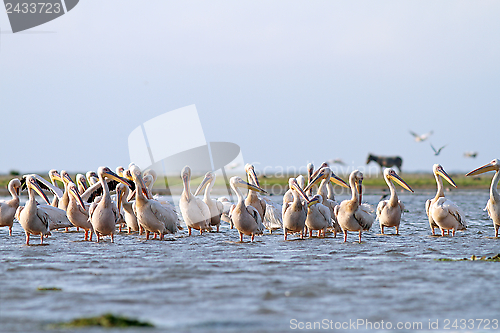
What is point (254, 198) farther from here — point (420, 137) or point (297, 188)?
point (420, 137)

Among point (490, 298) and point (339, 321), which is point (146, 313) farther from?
point (490, 298)

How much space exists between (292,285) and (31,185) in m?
6.75

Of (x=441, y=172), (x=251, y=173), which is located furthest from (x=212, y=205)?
(x=441, y=172)

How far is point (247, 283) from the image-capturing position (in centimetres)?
675

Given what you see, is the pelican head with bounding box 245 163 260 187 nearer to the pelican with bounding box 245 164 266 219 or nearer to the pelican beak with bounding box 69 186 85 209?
the pelican with bounding box 245 164 266 219

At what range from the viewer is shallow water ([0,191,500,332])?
17.3 feet

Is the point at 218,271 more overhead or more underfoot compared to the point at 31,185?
more underfoot

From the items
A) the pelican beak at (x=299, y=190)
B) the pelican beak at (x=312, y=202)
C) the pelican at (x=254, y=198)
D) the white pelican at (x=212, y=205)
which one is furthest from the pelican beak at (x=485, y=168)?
the white pelican at (x=212, y=205)

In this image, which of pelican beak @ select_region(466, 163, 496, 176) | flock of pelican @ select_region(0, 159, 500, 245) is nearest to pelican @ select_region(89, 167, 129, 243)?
flock of pelican @ select_region(0, 159, 500, 245)

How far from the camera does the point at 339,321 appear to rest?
202 inches

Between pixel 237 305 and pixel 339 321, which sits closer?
pixel 339 321

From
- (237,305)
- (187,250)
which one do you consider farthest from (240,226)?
(237,305)

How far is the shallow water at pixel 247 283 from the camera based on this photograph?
5.27 m

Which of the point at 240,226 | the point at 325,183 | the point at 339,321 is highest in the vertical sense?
the point at 325,183
